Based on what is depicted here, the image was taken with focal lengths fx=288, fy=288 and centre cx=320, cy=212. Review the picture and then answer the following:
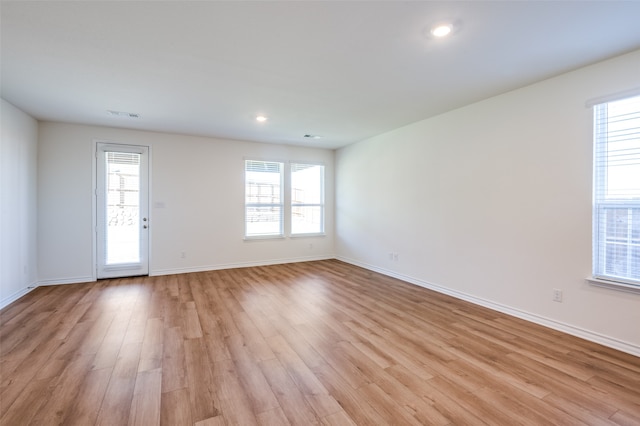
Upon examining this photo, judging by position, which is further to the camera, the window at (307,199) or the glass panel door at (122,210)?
the window at (307,199)

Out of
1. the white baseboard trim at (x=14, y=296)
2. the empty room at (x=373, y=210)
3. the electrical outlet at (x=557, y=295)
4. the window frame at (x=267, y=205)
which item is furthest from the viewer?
the window frame at (x=267, y=205)

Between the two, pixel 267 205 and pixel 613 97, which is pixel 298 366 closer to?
pixel 613 97

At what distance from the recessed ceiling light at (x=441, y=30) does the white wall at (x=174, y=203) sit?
14.6ft

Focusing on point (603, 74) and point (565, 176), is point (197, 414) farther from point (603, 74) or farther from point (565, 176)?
point (603, 74)

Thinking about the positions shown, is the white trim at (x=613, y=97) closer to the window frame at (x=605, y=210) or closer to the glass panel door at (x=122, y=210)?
the window frame at (x=605, y=210)

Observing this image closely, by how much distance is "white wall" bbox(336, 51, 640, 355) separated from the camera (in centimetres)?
275

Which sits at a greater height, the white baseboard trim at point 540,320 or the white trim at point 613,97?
the white trim at point 613,97

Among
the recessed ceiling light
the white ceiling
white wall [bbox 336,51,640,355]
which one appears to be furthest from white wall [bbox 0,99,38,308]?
white wall [bbox 336,51,640,355]

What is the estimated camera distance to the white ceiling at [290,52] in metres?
1.99

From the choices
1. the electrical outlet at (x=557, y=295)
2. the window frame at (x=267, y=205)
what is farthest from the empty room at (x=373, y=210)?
the window frame at (x=267, y=205)

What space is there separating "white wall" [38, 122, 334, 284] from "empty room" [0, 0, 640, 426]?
0.12 ft

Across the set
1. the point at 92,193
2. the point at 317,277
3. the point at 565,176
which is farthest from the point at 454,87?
the point at 92,193

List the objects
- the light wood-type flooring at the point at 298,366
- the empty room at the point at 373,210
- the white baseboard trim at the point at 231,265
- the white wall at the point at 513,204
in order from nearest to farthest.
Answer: the light wood-type flooring at the point at 298,366
the empty room at the point at 373,210
the white wall at the point at 513,204
the white baseboard trim at the point at 231,265

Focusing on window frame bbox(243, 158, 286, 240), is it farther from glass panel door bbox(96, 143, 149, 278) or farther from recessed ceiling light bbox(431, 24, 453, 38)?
recessed ceiling light bbox(431, 24, 453, 38)
